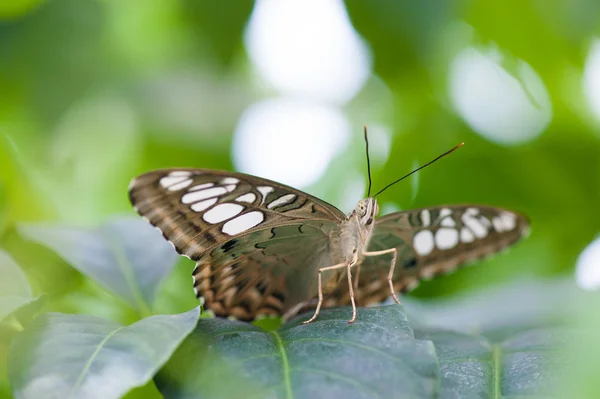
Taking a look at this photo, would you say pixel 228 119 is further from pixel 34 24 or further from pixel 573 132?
pixel 573 132

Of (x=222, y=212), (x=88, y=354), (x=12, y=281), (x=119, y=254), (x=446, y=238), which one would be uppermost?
(x=446, y=238)

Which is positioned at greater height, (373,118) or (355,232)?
(373,118)

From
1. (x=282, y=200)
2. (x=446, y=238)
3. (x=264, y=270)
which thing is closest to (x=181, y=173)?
(x=282, y=200)

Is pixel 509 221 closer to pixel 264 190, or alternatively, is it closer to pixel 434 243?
pixel 434 243

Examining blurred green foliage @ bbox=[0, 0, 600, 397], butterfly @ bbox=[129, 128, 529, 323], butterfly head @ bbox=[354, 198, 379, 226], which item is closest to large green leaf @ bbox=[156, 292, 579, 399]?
butterfly @ bbox=[129, 128, 529, 323]

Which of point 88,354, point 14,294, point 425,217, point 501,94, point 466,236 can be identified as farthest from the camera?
point 501,94

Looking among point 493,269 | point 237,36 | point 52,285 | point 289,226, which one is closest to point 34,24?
point 237,36

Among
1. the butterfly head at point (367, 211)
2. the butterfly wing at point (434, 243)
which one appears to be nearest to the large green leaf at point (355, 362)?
the butterfly head at point (367, 211)

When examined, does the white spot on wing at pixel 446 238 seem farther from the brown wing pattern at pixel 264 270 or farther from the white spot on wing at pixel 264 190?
the white spot on wing at pixel 264 190
